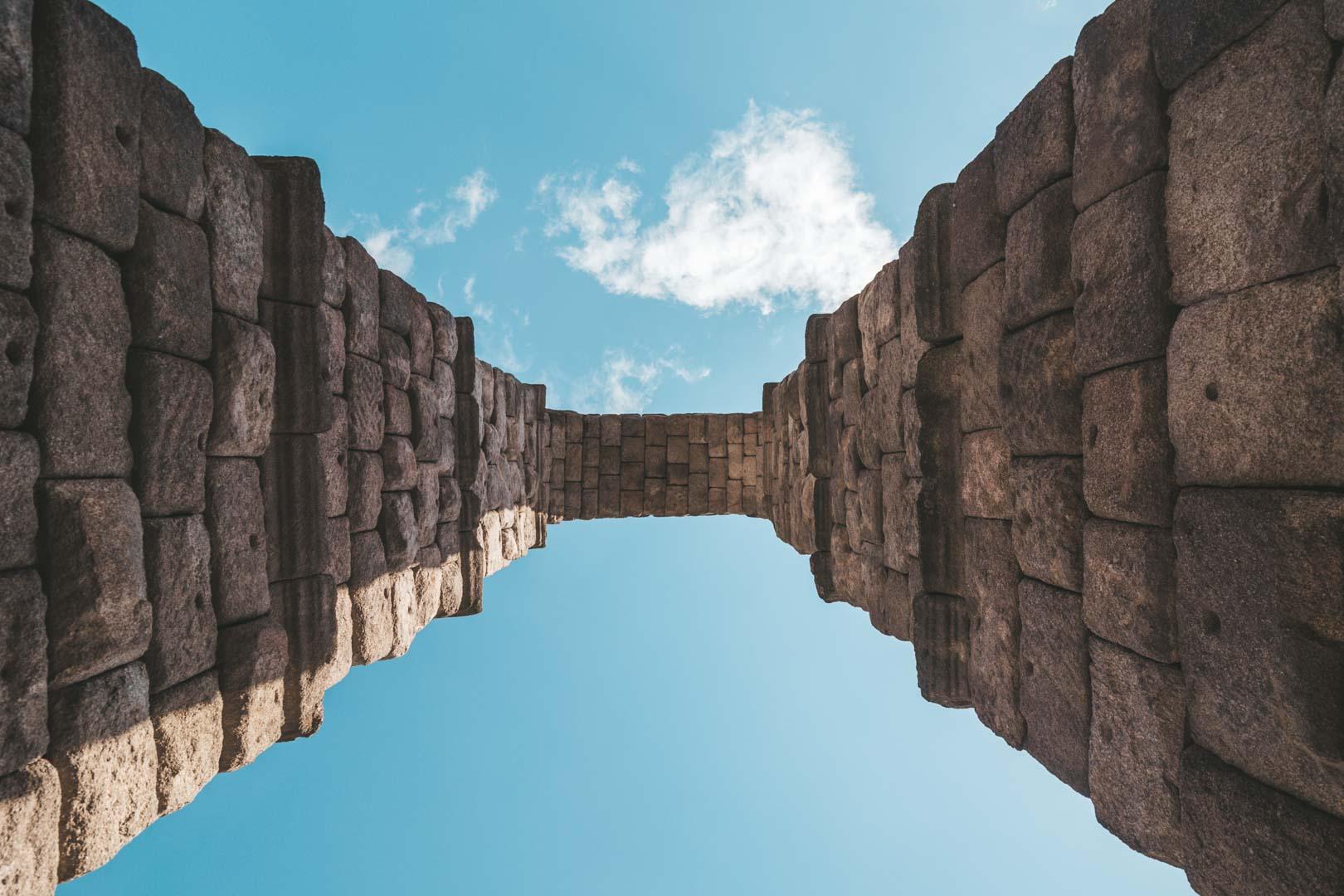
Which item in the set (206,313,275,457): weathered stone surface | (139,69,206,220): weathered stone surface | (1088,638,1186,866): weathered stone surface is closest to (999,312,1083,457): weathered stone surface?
(1088,638,1186,866): weathered stone surface

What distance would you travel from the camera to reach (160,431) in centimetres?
229

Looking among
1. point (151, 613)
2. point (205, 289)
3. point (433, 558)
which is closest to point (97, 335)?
point (205, 289)

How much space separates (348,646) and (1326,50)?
420 centimetres

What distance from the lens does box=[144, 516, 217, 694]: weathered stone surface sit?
7.43ft

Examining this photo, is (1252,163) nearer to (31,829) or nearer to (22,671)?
(22,671)

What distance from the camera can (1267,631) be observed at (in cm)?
164

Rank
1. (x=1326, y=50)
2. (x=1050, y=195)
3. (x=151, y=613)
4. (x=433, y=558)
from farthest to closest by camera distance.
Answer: (x=433, y=558) < (x=1050, y=195) < (x=151, y=613) < (x=1326, y=50)

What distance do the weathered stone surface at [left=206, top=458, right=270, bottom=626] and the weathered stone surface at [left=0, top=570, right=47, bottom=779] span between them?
73 centimetres

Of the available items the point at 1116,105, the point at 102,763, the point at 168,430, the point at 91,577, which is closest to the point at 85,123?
the point at 168,430

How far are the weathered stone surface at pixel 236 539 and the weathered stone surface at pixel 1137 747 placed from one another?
317 cm

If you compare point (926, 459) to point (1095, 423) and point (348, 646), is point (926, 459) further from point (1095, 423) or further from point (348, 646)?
point (348, 646)

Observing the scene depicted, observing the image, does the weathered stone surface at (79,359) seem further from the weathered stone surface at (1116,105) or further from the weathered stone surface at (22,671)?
the weathered stone surface at (1116,105)

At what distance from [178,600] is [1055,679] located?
314 cm

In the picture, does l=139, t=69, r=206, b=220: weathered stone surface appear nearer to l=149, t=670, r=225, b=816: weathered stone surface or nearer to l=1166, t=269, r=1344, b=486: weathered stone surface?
l=149, t=670, r=225, b=816: weathered stone surface
